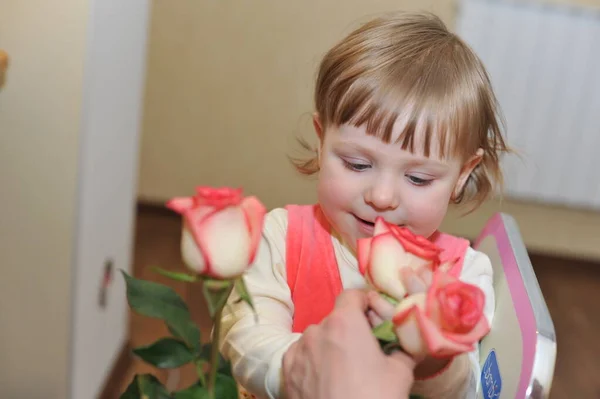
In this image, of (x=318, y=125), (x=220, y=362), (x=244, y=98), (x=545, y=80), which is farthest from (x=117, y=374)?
(x=545, y=80)

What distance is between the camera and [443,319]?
436mm

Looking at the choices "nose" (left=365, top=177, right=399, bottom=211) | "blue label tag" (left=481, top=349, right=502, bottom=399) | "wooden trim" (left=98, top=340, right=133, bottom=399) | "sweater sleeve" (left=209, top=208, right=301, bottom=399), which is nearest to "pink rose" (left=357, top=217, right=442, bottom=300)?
"sweater sleeve" (left=209, top=208, right=301, bottom=399)

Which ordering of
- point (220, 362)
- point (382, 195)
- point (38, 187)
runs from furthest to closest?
point (38, 187)
point (382, 195)
point (220, 362)

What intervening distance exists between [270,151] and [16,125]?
5.81ft

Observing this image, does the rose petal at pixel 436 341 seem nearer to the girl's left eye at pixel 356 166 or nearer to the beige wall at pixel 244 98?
the girl's left eye at pixel 356 166

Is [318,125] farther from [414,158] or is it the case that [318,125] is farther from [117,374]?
[117,374]

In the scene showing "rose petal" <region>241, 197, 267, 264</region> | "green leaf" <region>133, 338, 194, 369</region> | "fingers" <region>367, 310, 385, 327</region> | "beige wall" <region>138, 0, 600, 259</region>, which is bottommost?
"beige wall" <region>138, 0, 600, 259</region>

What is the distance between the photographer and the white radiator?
9.59 ft

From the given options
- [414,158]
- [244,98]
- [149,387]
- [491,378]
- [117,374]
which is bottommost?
[117,374]

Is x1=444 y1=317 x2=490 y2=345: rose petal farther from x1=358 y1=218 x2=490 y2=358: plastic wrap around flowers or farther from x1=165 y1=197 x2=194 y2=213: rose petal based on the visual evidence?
x1=165 y1=197 x2=194 y2=213: rose petal

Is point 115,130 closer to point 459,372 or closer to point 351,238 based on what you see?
point 351,238

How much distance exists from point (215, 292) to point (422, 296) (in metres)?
0.12

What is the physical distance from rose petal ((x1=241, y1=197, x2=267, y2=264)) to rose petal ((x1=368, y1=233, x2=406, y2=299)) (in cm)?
9

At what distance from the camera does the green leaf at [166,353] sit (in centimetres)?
48
